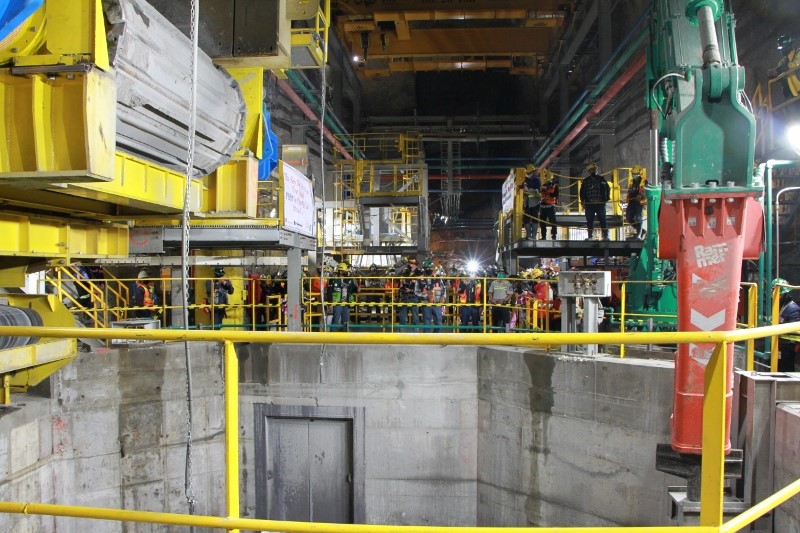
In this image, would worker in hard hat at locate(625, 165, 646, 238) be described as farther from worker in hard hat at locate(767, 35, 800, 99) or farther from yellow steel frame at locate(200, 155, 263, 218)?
yellow steel frame at locate(200, 155, 263, 218)

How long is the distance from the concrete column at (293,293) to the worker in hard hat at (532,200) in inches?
236

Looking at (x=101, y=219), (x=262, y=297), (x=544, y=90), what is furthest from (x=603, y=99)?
(x=101, y=219)

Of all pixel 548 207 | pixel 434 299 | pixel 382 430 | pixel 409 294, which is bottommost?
pixel 382 430

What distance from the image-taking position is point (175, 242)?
8.95 m

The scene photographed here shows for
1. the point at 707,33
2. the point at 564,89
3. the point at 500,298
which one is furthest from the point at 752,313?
the point at 564,89

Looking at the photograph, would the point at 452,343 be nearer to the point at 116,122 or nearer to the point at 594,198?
the point at 116,122

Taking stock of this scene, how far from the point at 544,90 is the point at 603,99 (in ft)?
27.6

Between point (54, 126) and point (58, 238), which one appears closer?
point (54, 126)

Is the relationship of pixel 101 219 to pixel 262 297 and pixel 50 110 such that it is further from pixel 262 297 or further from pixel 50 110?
pixel 262 297

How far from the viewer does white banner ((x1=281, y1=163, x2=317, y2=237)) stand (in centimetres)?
816

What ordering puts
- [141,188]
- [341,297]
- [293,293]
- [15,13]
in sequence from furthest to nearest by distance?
[341,297], [293,293], [141,188], [15,13]

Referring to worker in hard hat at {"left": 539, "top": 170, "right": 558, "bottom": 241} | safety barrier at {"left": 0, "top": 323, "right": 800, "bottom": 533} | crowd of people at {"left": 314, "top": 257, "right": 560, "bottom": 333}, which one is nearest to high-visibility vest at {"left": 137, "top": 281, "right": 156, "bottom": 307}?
crowd of people at {"left": 314, "top": 257, "right": 560, "bottom": 333}

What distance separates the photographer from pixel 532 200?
40.5ft

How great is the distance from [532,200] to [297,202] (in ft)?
21.2
